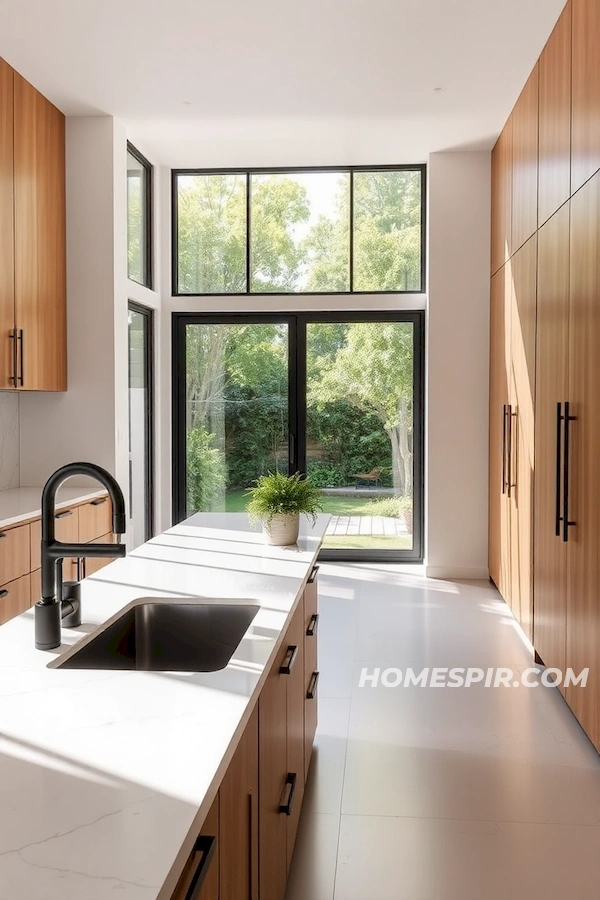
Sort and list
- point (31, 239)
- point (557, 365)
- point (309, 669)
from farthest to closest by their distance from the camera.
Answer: point (31, 239), point (557, 365), point (309, 669)

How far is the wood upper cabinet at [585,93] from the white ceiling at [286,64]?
46 centimetres

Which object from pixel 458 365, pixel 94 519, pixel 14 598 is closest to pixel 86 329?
pixel 94 519

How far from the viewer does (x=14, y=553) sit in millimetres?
3885

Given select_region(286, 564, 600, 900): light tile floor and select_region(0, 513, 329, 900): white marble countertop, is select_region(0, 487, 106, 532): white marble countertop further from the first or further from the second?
select_region(0, 513, 329, 900): white marble countertop

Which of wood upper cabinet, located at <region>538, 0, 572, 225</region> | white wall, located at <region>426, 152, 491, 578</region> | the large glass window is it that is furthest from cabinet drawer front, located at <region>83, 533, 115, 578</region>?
wood upper cabinet, located at <region>538, 0, 572, 225</region>

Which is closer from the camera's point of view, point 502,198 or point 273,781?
point 273,781

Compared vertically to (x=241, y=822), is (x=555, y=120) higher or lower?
higher

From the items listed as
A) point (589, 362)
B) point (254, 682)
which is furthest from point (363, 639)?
point (254, 682)

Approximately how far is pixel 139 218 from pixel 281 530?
173 inches

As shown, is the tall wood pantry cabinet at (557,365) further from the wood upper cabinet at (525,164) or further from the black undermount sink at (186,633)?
the black undermount sink at (186,633)

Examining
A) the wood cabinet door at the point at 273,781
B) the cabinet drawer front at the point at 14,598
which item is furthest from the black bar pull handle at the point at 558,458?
the cabinet drawer front at the point at 14,598

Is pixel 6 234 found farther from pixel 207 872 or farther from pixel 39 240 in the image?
pixel 207 872

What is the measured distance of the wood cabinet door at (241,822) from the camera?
1.35 meters

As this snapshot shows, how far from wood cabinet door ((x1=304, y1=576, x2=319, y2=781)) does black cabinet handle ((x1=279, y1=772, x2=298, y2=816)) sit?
49 cm
